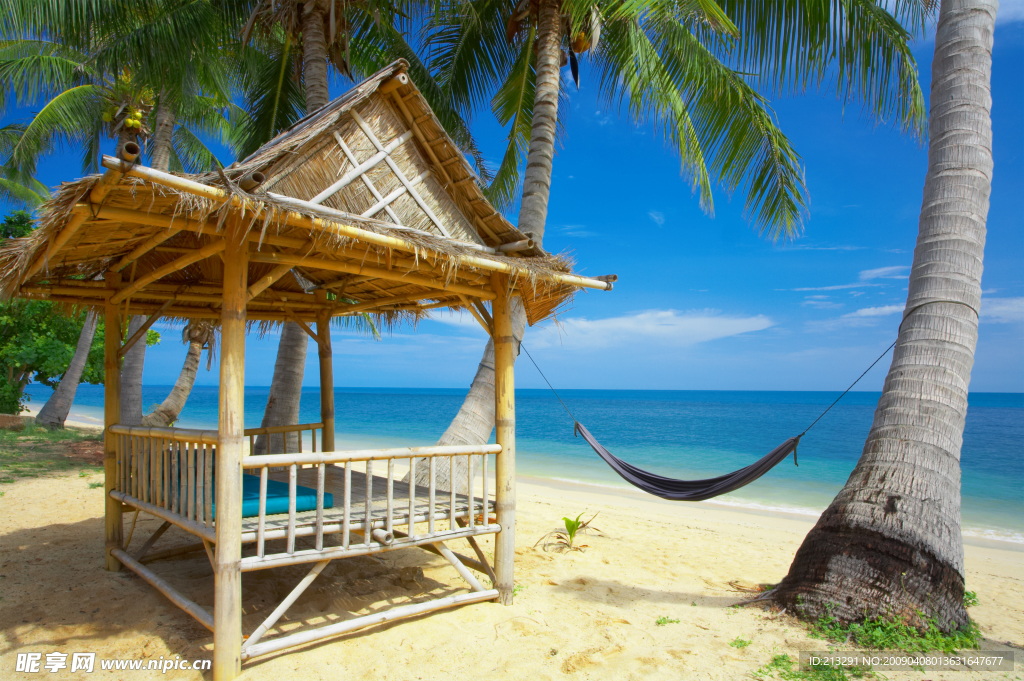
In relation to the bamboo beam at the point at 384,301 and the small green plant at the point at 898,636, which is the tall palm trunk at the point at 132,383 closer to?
the bamboo beam at the point at 384,301

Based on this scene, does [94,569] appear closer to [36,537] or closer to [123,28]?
[36,537]

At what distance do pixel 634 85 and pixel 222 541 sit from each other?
7.13m

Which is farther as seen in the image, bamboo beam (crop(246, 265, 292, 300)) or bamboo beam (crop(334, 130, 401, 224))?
bamboo beam (crop(334, 130, 401, 224))

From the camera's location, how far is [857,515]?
3.57 metres

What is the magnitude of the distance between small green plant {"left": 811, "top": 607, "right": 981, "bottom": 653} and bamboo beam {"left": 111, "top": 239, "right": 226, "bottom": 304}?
4.12 metres

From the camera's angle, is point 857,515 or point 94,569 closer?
point 857,515

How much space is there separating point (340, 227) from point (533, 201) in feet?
12.6

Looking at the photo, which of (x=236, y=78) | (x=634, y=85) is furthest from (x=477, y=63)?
(x=236, y=78)

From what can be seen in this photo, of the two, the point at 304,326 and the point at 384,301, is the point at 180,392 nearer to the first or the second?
the point at 304,326

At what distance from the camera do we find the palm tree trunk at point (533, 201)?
6008 mm

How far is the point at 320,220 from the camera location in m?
3.04

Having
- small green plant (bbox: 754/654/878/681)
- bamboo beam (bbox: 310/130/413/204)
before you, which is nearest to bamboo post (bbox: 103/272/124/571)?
bamboo beam (bbox: 310/130/413/204)

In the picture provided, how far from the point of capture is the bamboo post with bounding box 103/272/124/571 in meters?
4.34

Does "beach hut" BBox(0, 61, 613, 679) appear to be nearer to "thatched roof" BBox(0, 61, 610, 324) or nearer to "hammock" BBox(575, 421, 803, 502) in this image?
"thatched roof" BBox(0, 61, 610, 324)
